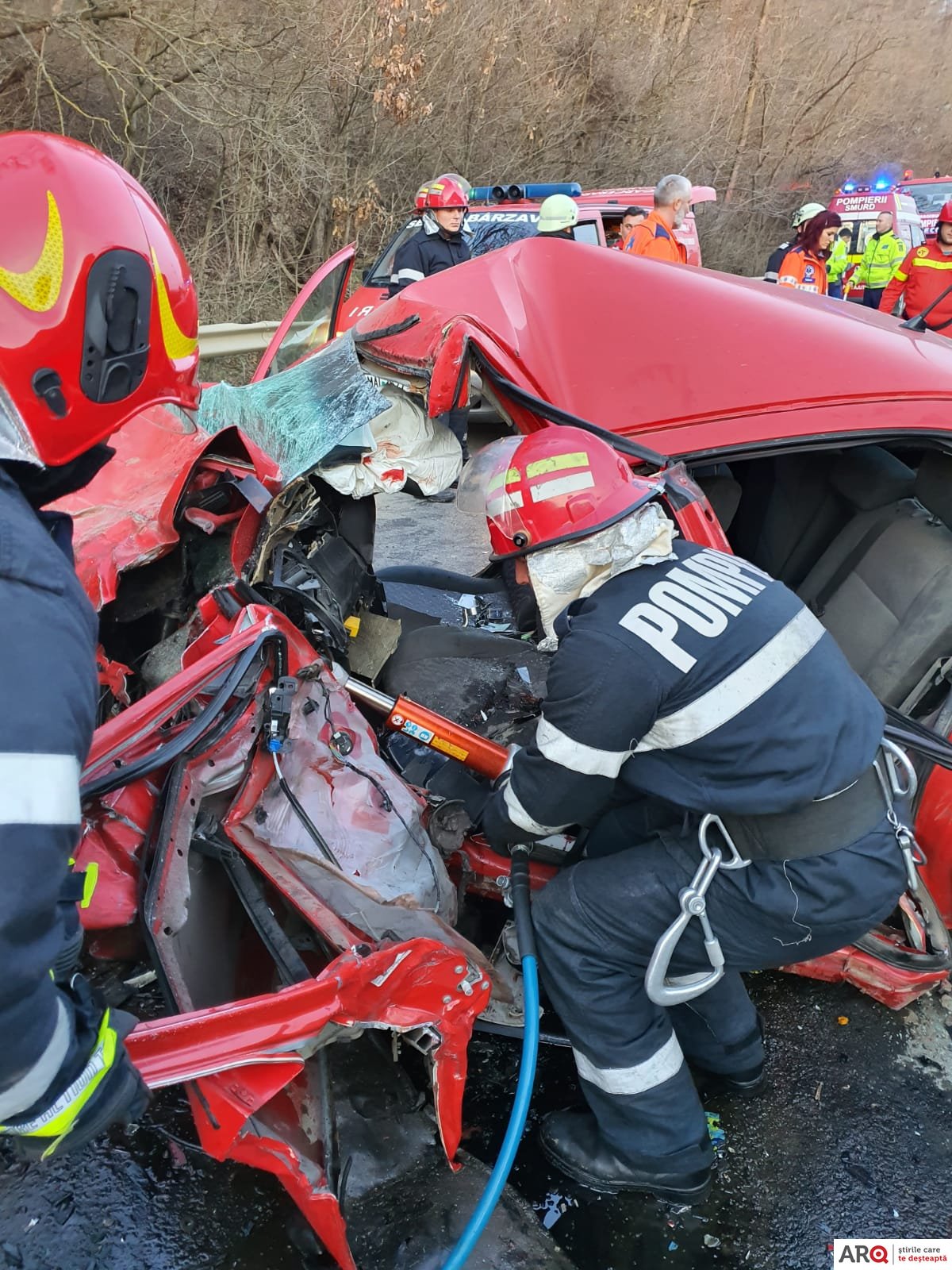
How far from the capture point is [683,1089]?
2072 millimetres

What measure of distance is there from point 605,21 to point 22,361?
59.1 feet

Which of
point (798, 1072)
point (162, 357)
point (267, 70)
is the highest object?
point (267, 70)

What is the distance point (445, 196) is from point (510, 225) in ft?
A: 4.52

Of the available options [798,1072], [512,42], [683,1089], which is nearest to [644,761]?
[683,1089]

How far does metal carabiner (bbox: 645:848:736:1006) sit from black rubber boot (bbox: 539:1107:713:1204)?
484 mm

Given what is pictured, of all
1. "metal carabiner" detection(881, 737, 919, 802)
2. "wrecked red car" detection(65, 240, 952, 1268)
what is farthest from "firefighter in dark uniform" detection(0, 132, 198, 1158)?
"metal carabiner" detection(881, 737, 919, 802)

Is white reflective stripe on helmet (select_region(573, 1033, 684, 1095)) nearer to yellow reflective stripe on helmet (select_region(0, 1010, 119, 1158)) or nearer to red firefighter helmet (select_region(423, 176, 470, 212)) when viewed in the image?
yellow reflective stripe on helmet (select_region(0, 1010, 119, 1158))

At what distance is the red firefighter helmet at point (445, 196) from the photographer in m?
5.98

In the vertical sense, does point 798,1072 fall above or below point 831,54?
below

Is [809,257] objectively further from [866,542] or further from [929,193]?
[929,193]

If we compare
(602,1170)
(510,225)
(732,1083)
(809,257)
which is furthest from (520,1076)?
(809,257)

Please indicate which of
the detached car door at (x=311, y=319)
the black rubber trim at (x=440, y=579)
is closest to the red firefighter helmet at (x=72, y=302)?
the black rubber trim at (x=440, y=579)

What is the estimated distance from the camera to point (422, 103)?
11516mm

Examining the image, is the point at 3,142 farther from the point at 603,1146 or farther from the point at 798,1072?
the point at 798,1072
